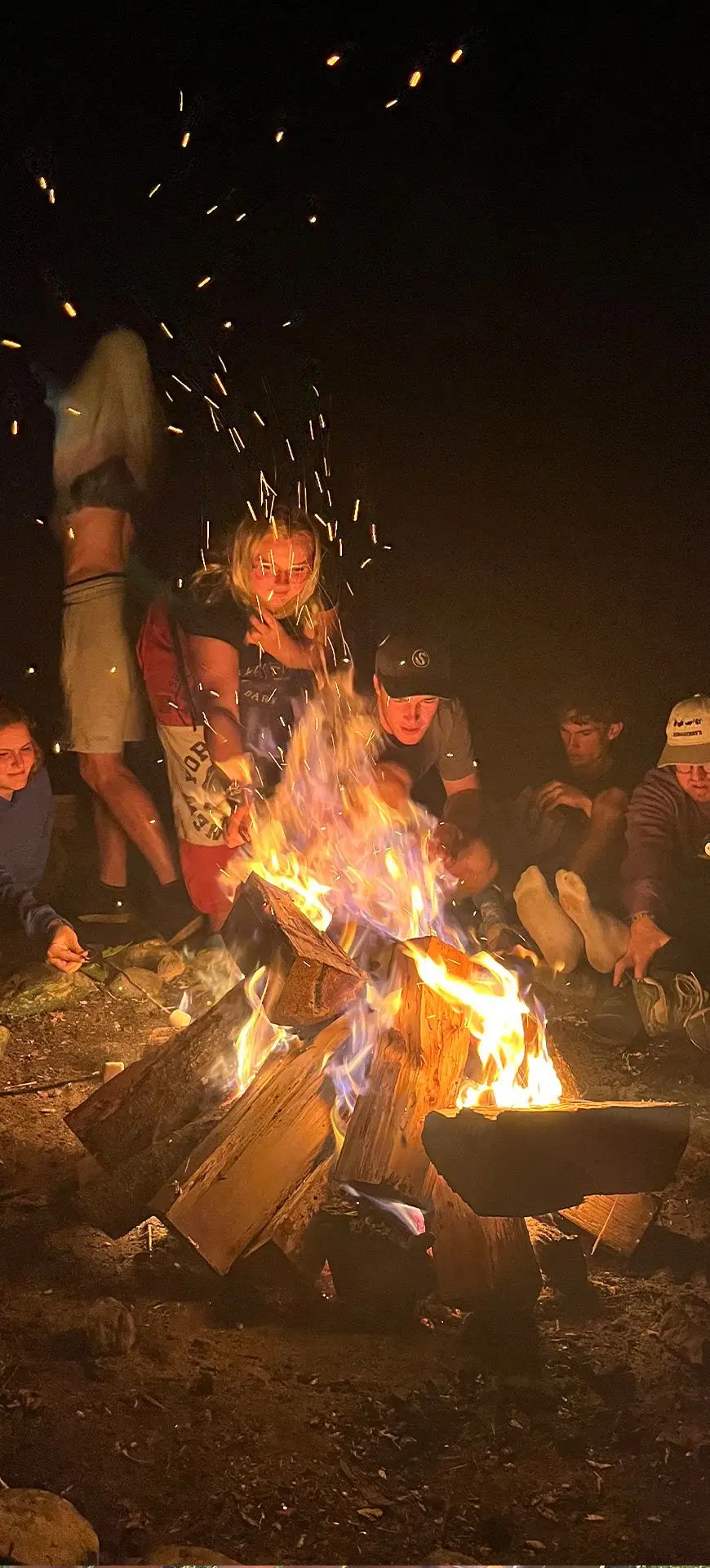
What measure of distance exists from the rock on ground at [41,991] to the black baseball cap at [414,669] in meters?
2.21

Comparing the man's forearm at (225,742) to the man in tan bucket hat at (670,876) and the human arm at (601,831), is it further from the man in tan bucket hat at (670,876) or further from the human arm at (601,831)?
the man in tan bucket hat at (670,876)

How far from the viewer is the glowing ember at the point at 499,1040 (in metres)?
3.69

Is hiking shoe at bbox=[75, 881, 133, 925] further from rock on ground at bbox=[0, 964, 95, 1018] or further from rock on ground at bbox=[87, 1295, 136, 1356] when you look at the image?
rock on ground at bbox=[87, 1295, 136, 1356]

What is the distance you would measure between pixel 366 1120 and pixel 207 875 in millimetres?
3356

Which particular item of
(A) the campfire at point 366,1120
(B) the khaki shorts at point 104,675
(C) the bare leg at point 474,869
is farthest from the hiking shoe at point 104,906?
(A) the campfire at point 366,1120

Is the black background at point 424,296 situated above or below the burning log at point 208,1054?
above

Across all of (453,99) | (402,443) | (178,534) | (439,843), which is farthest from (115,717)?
(453,99)

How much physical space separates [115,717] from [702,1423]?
513 cm

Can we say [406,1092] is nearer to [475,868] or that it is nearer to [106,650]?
[475,868]

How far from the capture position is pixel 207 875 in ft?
21.5

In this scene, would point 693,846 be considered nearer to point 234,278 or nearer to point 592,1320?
point 592,1320

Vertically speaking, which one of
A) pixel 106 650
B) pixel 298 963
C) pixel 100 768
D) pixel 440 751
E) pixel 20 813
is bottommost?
pixel 298 963

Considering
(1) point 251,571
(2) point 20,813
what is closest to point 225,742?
(1) point 251,571

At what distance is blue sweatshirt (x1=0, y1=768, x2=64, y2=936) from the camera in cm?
613
